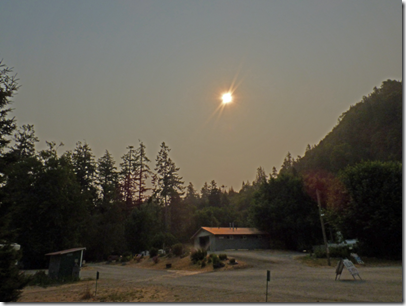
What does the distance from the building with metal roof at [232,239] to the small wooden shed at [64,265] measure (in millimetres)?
22115

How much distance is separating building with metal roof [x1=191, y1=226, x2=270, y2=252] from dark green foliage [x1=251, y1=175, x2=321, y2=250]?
157 cm

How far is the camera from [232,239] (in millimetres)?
42031

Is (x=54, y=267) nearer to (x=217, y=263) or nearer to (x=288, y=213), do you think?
(x=217, y=263)

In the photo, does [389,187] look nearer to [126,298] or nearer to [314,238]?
[314,238]

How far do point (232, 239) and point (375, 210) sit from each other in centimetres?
2077

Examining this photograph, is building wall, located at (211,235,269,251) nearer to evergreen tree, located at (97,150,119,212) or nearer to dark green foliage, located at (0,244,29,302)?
evergreen tree, located at (97,150,119,212)

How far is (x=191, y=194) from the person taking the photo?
131250 millimetres

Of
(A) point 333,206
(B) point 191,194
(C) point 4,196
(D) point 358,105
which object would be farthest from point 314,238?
(B) point 191,194

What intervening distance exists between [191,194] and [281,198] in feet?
293

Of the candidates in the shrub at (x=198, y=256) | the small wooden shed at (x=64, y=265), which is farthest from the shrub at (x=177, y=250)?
the small wooden shed at (x=64, y=265)

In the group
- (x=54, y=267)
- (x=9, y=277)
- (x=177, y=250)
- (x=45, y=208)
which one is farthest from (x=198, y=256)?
(x=45, y=208)

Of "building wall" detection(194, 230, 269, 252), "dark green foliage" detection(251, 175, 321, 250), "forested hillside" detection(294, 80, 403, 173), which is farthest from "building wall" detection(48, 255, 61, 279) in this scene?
"forested hillside" detection(294, 80, 403, 173)

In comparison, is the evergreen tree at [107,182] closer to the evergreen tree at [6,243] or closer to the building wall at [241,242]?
the building wall at [241,242]

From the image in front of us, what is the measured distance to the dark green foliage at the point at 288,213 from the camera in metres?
41.1
